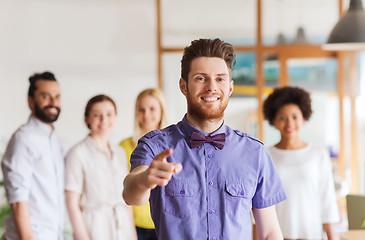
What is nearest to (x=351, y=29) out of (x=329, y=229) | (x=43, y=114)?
(x=329, y=229)

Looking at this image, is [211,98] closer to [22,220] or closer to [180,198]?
[180,198]

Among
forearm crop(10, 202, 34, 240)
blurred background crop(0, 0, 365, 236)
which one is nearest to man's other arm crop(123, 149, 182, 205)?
forearm crop(10, 202, 34, 240)

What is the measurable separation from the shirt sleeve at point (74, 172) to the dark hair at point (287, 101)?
1.24 meters

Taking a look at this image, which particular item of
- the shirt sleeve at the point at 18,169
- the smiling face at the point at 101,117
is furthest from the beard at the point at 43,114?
the smiling face at the point at 101,117

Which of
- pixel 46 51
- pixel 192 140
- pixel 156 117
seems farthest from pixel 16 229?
pixel 46 51

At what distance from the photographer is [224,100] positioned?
6.07 ft

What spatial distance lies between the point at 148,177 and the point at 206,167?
13.9 inches

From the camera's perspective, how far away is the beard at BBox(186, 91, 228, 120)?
1849 millimetres

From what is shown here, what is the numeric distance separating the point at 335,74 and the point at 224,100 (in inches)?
213

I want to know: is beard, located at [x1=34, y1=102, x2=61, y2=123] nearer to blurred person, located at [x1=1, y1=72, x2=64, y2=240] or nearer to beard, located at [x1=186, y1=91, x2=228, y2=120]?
blurred person, located at [x1=1, y1=72, x2=64, y2=240]

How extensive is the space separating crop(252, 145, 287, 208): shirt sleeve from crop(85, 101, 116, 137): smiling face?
175 cm

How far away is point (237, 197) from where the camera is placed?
6.14ft

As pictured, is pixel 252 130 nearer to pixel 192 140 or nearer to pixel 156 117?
pixel 156 117

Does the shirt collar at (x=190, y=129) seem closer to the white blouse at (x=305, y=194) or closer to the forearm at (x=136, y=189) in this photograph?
the forearm at (x=136, y=189)
